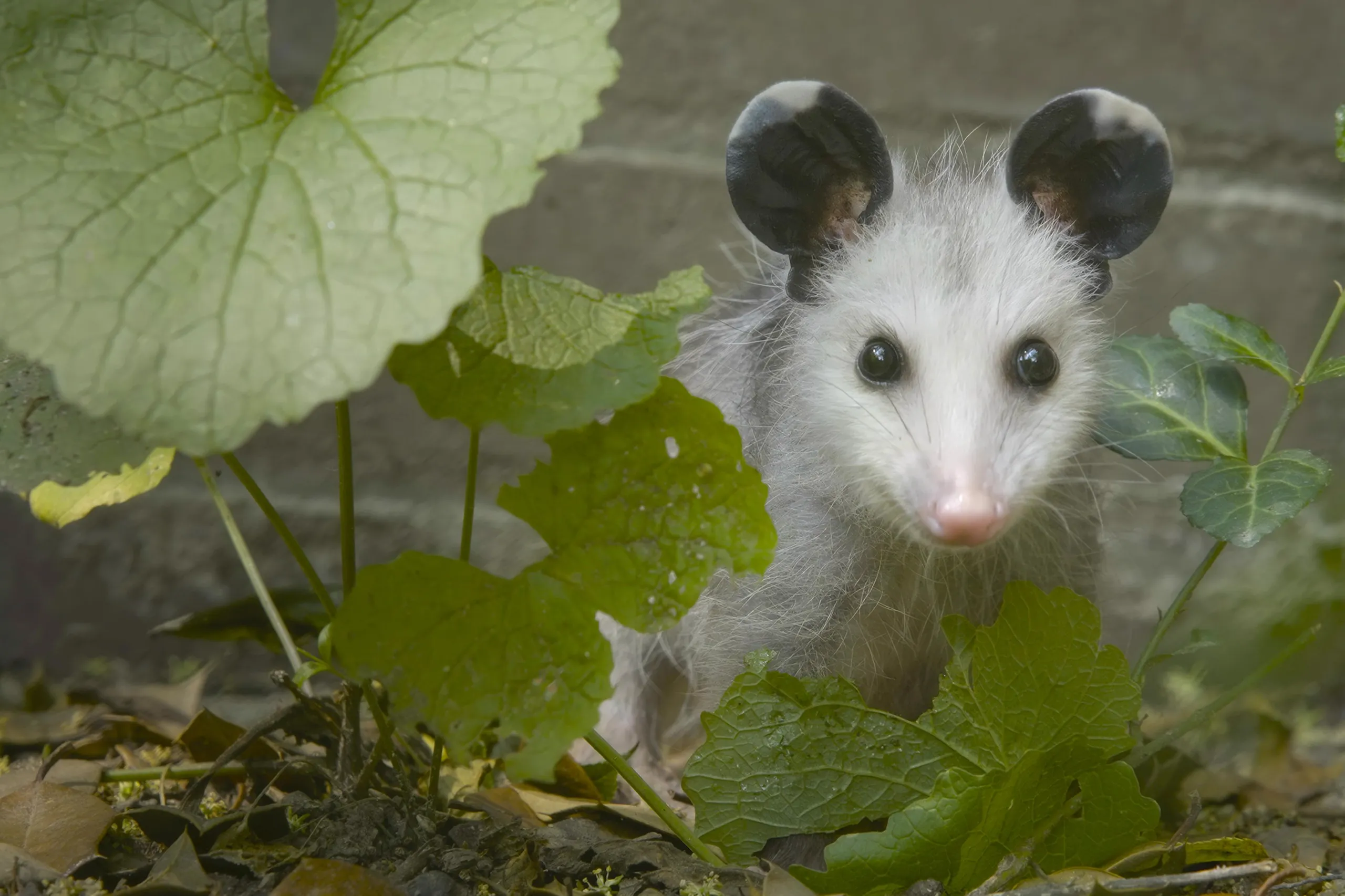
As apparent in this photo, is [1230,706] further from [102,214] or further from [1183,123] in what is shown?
[102,214]

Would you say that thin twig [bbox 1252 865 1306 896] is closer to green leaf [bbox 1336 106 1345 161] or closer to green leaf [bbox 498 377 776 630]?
green leaf [bbox 498 377 776 630]

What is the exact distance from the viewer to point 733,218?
2.35 metres

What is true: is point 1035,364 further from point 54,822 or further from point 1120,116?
point 54,822

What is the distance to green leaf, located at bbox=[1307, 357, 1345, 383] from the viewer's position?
1.37 metres

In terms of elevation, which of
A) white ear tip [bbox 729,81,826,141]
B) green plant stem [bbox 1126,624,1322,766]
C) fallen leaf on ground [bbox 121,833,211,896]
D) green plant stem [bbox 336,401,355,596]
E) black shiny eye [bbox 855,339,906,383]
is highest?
white ear tip [bbox 729,81,826,141]

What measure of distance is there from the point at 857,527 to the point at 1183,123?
54.4 inches

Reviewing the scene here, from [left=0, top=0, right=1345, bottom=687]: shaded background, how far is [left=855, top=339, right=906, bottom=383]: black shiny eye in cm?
92

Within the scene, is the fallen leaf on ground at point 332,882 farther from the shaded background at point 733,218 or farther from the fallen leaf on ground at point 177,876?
the shaded background at point 733,218

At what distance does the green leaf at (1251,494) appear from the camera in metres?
1.30

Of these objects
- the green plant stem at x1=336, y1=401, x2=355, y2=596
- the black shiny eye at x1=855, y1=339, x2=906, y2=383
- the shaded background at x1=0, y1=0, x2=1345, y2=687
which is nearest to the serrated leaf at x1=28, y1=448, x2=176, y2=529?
the green plant stem at x1=336, y1=401, x2=355, y2=596

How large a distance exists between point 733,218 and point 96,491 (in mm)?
1343

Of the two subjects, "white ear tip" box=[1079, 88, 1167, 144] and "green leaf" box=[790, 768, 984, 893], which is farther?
"white ear tip" box=[1079, 88, 1167, 144]

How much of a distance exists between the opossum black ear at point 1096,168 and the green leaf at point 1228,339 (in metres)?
0.11

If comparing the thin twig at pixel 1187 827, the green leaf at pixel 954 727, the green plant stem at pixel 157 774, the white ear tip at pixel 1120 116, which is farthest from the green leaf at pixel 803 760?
the white ear tip at pixel 1120 116
